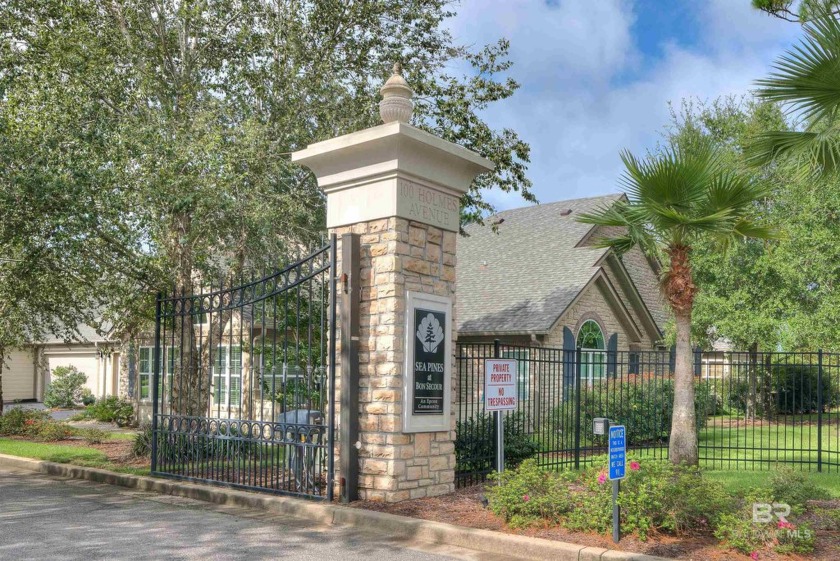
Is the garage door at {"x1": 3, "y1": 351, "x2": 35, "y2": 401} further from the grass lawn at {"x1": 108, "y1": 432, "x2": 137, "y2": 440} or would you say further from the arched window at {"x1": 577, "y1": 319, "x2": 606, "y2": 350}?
the arched window at {"x1": 577, "y1": 319, "x2": 606, "y2": 350}

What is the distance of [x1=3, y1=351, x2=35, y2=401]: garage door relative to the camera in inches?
1460

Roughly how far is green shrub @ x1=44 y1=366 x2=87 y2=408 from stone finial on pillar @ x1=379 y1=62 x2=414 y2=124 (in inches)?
1068

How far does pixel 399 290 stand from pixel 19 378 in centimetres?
3430

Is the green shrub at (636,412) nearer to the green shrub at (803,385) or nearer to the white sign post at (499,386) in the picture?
the green shrub at (803,385)

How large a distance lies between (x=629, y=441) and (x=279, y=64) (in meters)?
10.5

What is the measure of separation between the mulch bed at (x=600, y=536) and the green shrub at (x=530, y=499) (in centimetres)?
12

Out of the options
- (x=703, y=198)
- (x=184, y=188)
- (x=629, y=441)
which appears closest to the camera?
(x=703, y=198)

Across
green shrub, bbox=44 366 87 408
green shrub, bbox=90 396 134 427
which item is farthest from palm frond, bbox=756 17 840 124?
green shrub, bbox=44 366 87 408

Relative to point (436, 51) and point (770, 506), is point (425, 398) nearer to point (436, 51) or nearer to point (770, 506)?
point (770, 506)

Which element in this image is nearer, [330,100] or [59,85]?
[59,85]

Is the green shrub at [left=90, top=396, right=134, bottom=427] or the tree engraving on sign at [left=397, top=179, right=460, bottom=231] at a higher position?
the tree engraving on sign at [left=397, top=179, right=460, bottom=231]

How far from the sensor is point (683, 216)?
10.8 meters

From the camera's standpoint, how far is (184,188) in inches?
479

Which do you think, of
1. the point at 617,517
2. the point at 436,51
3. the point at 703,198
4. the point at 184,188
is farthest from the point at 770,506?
the point at 436,51
